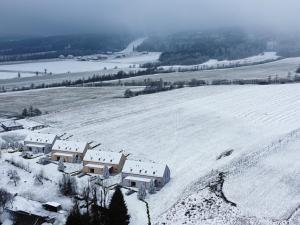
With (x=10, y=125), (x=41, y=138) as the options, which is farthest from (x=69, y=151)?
(x=10, y=125)

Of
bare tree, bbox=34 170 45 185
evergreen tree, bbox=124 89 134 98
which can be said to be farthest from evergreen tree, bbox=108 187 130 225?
evergreen tree, bbox=124 89 134 98

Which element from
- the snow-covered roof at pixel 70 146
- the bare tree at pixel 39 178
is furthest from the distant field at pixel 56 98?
the bare tree at pixel 39 178

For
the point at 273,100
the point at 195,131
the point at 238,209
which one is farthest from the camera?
the point at 273,100

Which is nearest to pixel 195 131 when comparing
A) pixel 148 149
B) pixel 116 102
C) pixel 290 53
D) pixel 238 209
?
pixel 148 149

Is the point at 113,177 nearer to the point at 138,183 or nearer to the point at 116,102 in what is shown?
the point at 138,183

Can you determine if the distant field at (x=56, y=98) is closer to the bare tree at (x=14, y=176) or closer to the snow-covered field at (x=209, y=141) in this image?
the snow-covered field at (x=209, y=141)

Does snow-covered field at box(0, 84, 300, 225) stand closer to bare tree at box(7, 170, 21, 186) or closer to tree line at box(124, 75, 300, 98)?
tree line at box(124, 75, 300, 98)
